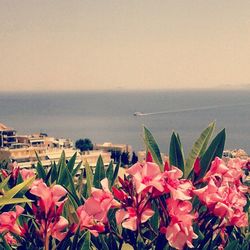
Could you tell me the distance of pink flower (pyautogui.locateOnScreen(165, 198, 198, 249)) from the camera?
97 centimetres

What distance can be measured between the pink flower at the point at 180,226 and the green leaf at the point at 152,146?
226mm

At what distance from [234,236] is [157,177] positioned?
1.38 feet

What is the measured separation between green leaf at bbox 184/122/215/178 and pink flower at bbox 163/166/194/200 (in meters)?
0.18

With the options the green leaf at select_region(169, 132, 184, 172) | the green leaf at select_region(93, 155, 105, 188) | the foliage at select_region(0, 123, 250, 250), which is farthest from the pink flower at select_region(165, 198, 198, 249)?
the green leaf at select_region(93, 155, 105, 188)

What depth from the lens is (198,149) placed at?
121 cm

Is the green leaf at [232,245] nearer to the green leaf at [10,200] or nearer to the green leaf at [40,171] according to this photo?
the green leaf at [10,200]

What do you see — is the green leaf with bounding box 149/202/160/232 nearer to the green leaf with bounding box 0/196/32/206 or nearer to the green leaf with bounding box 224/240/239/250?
the green leaf with bounding box 224/240/239/250

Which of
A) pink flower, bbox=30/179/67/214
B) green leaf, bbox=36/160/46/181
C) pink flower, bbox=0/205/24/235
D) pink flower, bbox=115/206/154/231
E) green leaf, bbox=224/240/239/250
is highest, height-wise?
pink flower, bbox=30/179/67/214

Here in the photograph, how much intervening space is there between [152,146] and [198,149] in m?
0.11

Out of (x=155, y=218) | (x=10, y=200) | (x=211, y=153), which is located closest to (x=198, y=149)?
(x=211, y=153)

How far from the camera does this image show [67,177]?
1.42 m

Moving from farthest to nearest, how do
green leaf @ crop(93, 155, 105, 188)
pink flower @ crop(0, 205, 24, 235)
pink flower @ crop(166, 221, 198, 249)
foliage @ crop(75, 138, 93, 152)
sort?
foliage @ crop(75, 138, 93, 152)
green leaf @ crop(93, 155, 105, 188)
pink flower @ crop(0, 205, 24, 235)
pink flower @ crop(166, 221, 198, 249)

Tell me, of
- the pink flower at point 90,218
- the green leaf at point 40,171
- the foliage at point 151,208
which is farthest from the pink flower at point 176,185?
the green leaf at point 40,171

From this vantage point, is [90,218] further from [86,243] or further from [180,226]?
[180,226]
